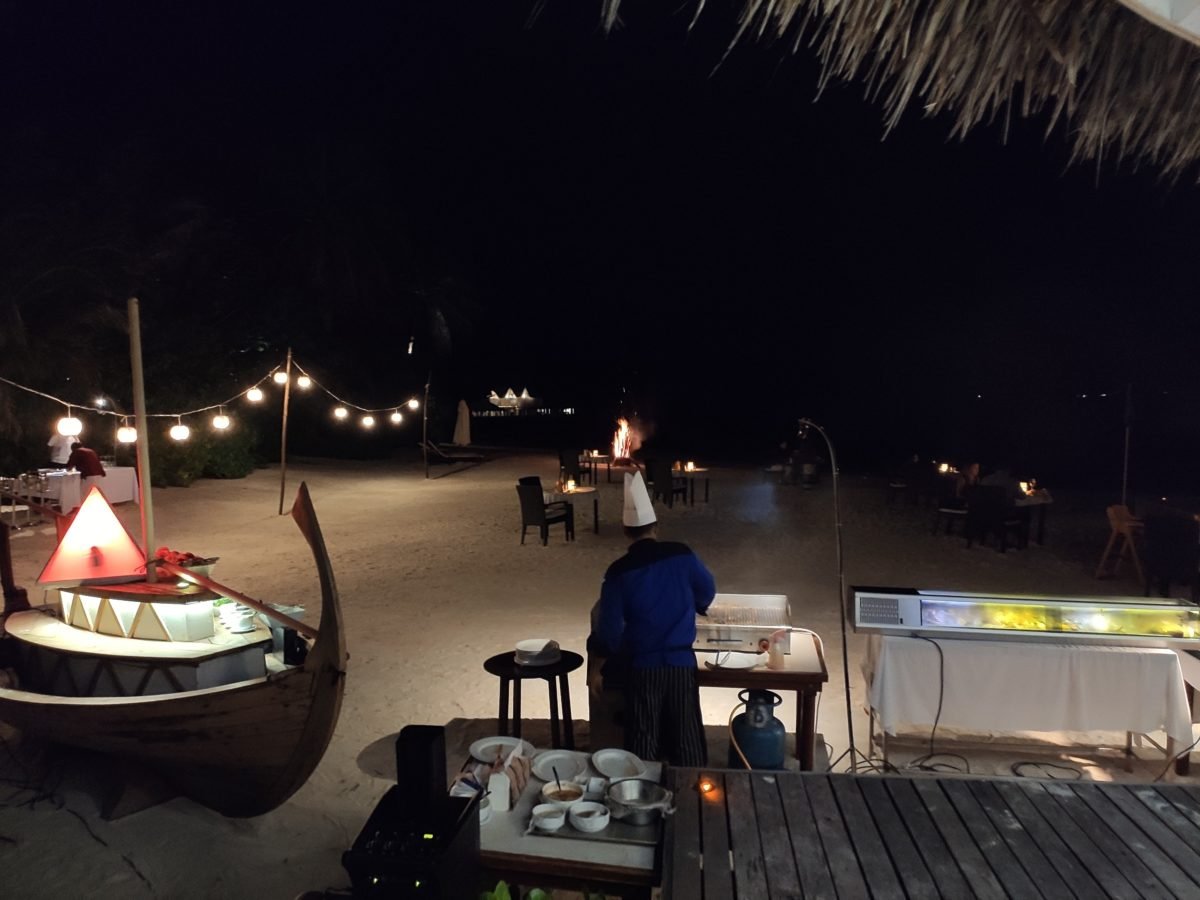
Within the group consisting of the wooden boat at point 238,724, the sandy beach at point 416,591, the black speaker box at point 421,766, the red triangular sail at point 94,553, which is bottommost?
the sandy beach at point 416,591

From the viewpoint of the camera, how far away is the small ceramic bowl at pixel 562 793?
119 inches

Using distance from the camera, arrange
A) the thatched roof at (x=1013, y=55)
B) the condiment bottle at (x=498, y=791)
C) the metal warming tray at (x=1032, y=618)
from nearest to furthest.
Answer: the thatched roof at (x=1013, y=55) < the condiment bottle at (x=498, y=791) < the metal warming tray at (x=1032, y=618)

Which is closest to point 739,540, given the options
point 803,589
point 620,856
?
point 803,589

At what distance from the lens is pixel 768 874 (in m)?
2.56

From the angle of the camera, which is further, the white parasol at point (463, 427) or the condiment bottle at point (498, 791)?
the white parasol at point (463, 427)

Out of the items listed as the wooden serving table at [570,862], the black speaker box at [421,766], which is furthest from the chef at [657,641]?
the black speaker box at [421,766]

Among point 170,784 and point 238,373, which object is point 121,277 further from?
point 170,784

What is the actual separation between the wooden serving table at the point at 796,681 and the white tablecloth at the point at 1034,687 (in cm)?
53

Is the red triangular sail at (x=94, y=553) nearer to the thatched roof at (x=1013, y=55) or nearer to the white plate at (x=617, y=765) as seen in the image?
the white plate at (x=617, y=765)

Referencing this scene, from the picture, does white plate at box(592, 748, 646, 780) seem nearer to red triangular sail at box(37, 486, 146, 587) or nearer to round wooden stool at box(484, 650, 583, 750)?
round wooden stool at box(484, 650, 583, 750)

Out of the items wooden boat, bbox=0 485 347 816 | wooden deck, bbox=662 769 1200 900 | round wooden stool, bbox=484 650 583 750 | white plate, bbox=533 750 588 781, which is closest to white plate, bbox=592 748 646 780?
white plate, bbox=533 750 588 781

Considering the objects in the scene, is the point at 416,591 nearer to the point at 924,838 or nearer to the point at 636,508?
the point at 636,508

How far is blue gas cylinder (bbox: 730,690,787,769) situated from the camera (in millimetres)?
3996

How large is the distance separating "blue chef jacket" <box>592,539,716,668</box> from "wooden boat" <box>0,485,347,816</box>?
1420 mm
